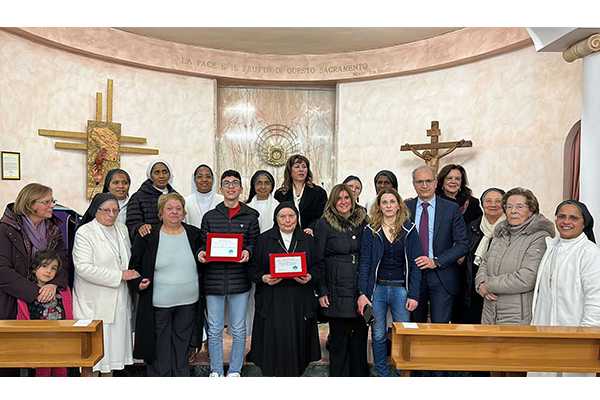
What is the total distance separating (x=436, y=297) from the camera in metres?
4.06

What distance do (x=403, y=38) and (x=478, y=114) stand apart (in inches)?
57.3

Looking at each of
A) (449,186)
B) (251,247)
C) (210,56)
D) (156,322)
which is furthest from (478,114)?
(156,322)

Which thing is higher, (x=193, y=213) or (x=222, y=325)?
(x=193, y=213)

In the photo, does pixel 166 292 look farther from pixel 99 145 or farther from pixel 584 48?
pixel 99 145

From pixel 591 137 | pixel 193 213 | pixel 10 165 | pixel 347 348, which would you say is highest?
pixel 591 137

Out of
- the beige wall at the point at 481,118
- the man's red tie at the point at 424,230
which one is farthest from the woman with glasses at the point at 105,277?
the beige wall at the point at 481,118

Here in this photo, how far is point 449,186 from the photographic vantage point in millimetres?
4656

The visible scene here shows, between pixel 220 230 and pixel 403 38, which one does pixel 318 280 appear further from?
pixel 403 38

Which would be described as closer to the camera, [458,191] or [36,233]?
[36,233]

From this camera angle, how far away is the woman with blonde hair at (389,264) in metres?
3.93

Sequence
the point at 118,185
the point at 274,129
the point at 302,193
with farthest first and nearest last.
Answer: the point at 274,129, the point at 302,193, the point at 118,185

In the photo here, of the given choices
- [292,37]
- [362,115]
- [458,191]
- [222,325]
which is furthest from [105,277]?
[362,115]

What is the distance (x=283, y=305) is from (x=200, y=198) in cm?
122

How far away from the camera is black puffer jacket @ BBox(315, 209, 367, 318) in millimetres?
4008
